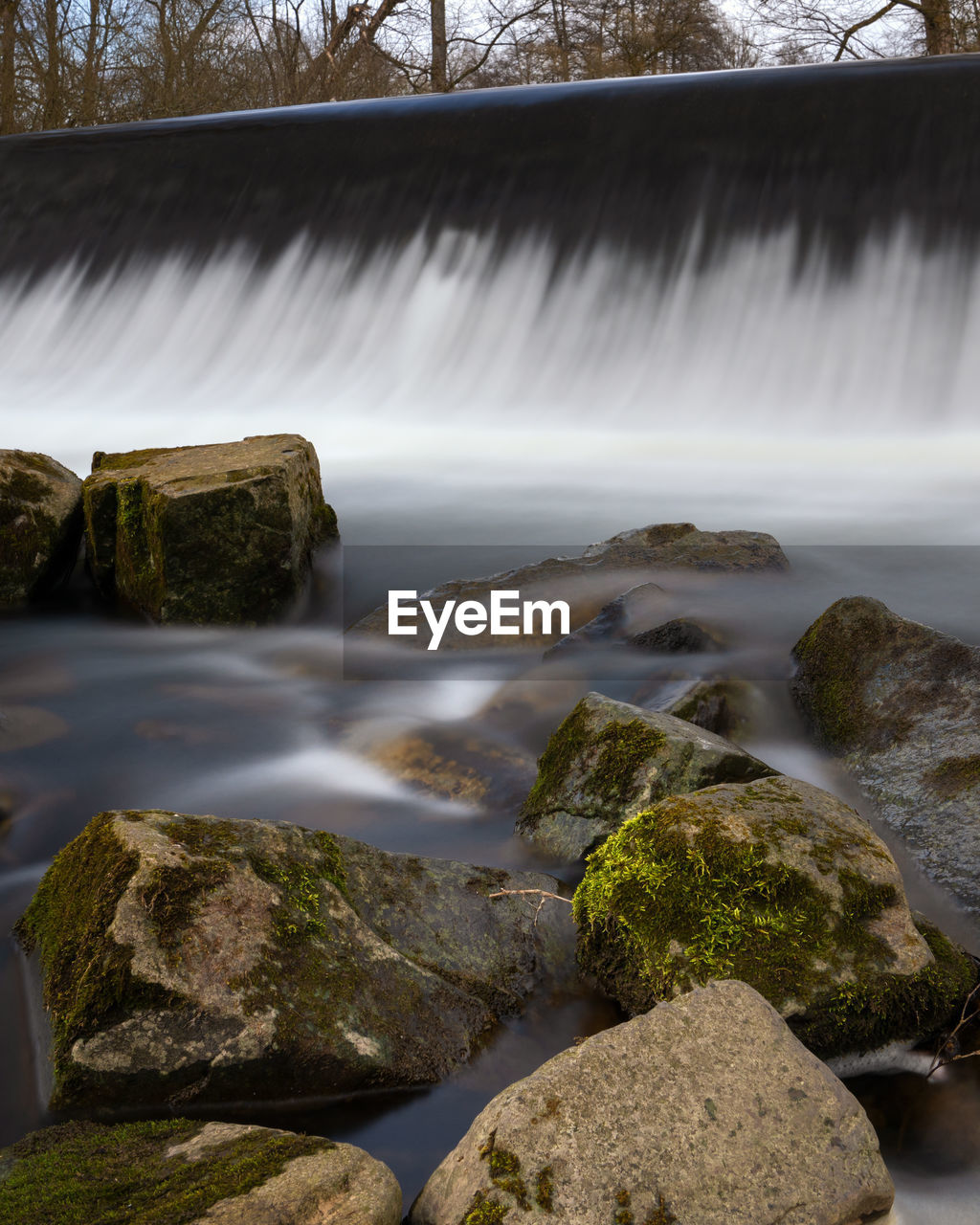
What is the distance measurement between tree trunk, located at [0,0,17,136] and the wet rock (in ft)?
51.9

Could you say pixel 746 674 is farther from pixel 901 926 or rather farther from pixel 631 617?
pixel 901 926

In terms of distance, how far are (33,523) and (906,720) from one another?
3.28m

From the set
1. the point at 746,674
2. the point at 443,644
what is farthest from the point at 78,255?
the point at 746,674

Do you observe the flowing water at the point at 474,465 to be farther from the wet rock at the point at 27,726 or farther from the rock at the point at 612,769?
the rock at the point at 612,769

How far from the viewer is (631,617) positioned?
3.79 meters

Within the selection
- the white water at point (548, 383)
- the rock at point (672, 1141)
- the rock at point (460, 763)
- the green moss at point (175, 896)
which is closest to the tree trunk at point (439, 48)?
the white water at point (548, 383)

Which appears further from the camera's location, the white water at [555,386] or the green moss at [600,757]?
the white water at [555,386]

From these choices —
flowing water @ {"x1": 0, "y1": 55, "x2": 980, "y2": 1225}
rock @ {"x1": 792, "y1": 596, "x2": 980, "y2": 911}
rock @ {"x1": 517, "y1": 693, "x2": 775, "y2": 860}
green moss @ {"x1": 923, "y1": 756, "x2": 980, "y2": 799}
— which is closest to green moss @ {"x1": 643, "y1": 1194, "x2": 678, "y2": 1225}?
flowing water @ {"x1": 0, "y1": 55, "x2": 980, "y2": 1225}

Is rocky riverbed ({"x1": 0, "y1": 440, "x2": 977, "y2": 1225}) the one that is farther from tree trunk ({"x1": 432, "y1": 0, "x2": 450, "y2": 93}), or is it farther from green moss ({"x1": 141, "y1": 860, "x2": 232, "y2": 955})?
tree trunk ({"x1": 432, "y1": 0, "x2": 450, "y2": 93})

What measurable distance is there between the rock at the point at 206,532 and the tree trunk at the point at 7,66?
48.5ft

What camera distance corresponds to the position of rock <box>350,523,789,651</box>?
4012mm

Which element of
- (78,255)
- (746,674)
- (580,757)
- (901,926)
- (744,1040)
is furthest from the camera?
(78,255)

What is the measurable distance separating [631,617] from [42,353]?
21.8ft

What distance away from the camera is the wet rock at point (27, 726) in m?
3.19
